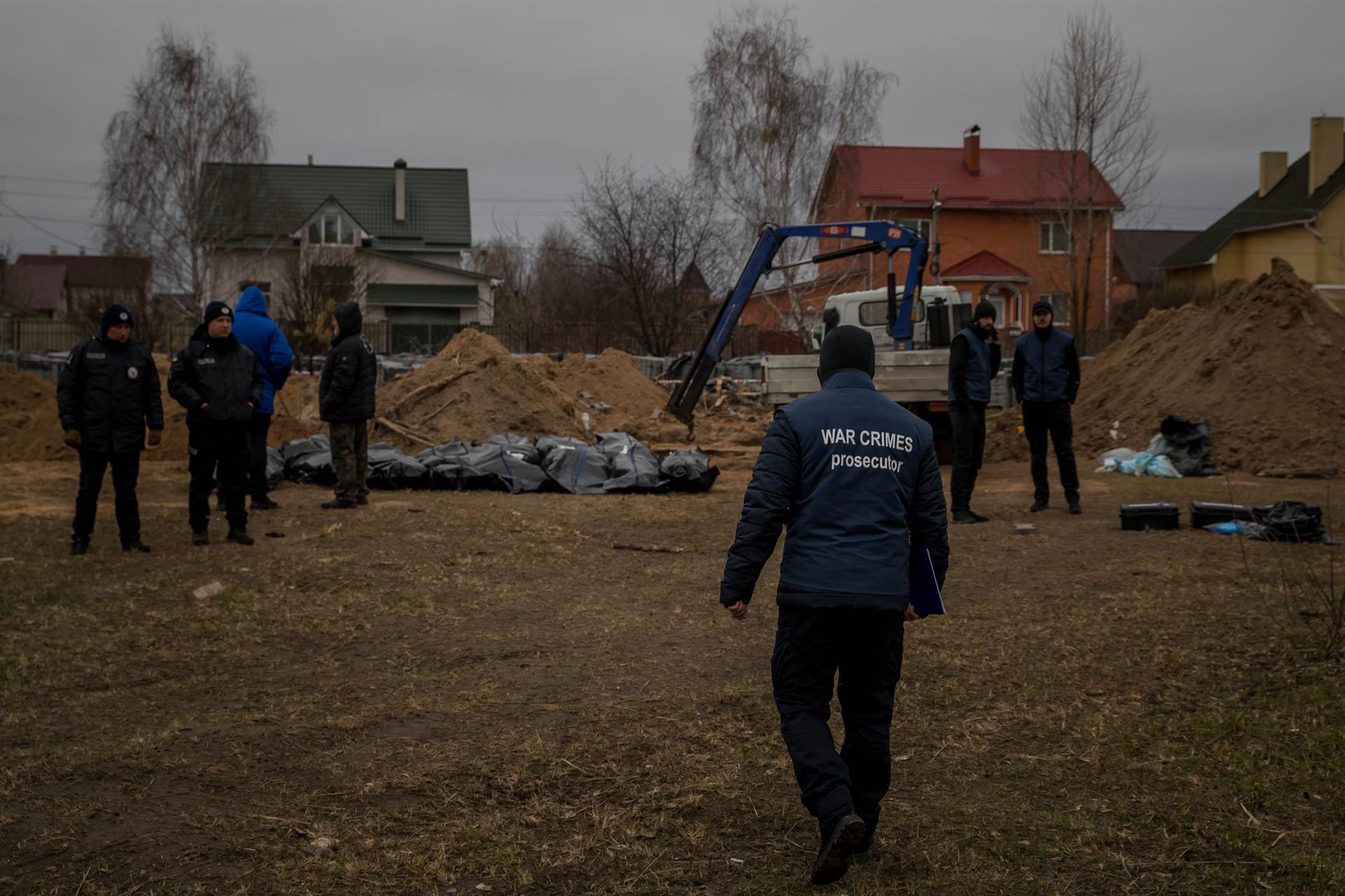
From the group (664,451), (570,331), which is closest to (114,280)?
(570,331)

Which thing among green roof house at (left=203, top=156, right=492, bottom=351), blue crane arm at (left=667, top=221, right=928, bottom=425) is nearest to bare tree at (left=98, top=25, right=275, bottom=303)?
green roof house at (left=203, top=156, right=492, bottom=351)

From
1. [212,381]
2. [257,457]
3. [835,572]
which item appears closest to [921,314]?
[257,457]

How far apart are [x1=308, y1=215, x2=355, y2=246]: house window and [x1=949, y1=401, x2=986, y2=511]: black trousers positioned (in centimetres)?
4065

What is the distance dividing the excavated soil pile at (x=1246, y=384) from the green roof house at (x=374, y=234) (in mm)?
24794

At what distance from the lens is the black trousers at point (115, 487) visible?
9820 mm

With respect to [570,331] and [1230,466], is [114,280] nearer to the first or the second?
[570,331]

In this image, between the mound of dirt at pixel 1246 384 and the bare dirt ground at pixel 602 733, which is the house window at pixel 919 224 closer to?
the mound of dirt at pixel 1246 384

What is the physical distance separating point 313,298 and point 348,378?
68.0 ft

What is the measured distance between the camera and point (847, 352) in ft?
13.5

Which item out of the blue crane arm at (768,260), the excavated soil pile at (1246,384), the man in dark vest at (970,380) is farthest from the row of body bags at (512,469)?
the excavated soil pile at (1246,384)

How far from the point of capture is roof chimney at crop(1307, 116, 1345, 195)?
4719 centimetres

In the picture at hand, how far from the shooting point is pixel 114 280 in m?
37.5

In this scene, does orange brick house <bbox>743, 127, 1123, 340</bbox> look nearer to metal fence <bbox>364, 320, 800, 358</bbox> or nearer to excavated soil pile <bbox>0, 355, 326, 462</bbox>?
metal fence <bbox>364, 320, 800, 358</bbox>

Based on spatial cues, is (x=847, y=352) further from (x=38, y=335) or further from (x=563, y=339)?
(x=38, y=335)
